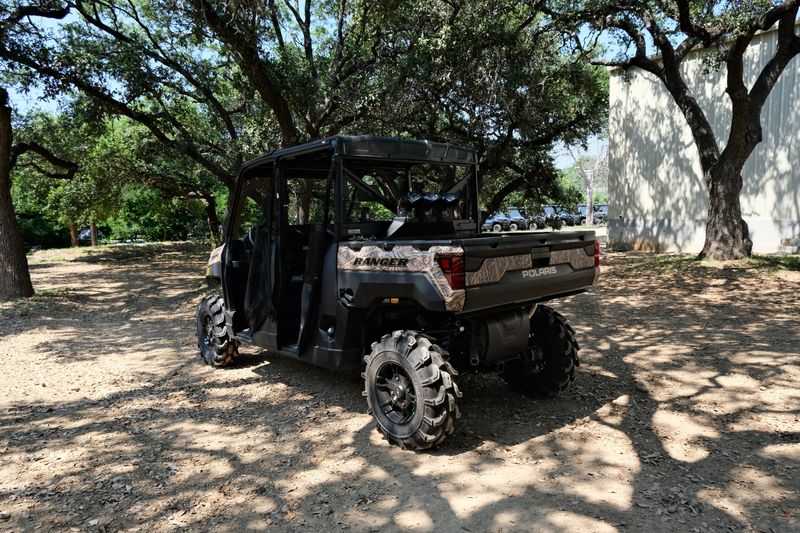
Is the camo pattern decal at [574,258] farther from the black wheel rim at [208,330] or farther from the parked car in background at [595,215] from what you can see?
the parked car in background at [595,215]

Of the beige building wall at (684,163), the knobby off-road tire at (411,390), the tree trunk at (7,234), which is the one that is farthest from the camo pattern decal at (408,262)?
the beige building wall at (684,163)

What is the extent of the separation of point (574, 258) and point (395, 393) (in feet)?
5.86

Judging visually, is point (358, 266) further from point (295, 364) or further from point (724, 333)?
point (724, 333)

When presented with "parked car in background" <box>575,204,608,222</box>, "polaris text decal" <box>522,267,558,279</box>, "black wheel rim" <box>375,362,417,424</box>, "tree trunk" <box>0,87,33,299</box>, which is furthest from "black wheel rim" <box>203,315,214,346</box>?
"parked car in background" <box>575,204,608,222</box>

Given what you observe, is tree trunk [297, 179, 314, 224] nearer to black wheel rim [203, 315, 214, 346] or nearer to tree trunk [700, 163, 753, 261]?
black wheel rim [203, 315, 214, 346]

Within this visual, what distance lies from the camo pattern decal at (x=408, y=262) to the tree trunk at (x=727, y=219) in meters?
11.3

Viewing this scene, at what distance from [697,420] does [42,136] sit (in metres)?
18.5

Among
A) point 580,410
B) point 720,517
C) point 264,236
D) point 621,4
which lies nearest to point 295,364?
point 264,236

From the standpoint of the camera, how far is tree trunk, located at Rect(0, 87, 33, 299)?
1091 cm

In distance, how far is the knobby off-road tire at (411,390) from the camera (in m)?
3.68

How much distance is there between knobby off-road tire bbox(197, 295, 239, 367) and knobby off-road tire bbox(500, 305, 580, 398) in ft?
9.71

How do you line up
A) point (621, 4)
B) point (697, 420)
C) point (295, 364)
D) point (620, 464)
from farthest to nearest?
1. point (621, 4)
2. point (295, 364)
3. point (697, 420)
4. point (620, 464)

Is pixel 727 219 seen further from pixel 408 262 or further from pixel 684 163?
pixel 408 262

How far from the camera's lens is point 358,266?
409 centimetres
